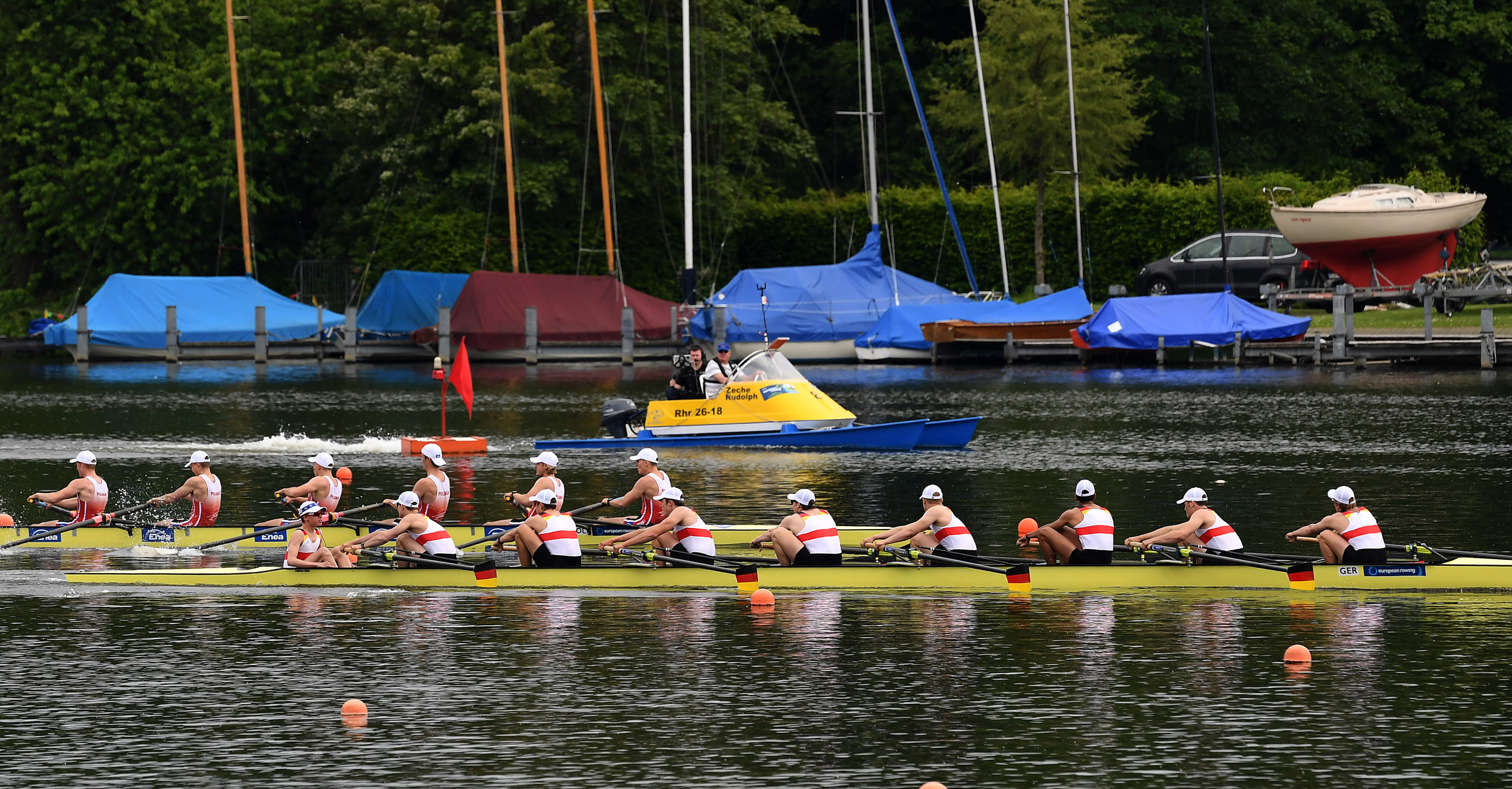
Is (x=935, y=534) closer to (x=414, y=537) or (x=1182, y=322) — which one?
(x=414, y=537)

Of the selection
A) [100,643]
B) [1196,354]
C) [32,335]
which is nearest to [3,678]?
[100,643]

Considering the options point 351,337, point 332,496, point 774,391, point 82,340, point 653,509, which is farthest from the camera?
point 82,340

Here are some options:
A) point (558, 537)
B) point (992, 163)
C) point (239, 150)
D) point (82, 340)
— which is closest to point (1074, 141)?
point (992, 163)

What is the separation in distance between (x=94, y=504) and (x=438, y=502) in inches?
214

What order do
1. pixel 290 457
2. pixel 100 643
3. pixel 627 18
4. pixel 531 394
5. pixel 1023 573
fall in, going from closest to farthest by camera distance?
pixel 100 643 → pixel 1023 573 → pixel 290 457 → pixel 531 394 → pixel 627 18

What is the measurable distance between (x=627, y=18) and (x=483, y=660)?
5148 centimetres

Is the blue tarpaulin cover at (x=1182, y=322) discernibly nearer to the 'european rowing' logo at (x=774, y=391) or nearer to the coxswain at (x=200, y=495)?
the 'european rowing' logo at (x=774, y=391)

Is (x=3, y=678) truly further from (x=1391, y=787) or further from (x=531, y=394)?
(x=531, y=394)

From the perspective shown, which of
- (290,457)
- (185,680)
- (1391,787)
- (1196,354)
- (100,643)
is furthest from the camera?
(1196,354)

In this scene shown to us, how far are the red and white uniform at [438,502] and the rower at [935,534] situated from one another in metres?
6.20

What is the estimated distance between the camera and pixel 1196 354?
201 ft

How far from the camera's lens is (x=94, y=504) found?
88.1 feet

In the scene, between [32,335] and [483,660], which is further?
[32,335]

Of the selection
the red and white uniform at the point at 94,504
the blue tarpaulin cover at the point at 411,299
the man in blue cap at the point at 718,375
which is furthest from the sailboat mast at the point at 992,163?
the red and white uniform at the point at 94,504
